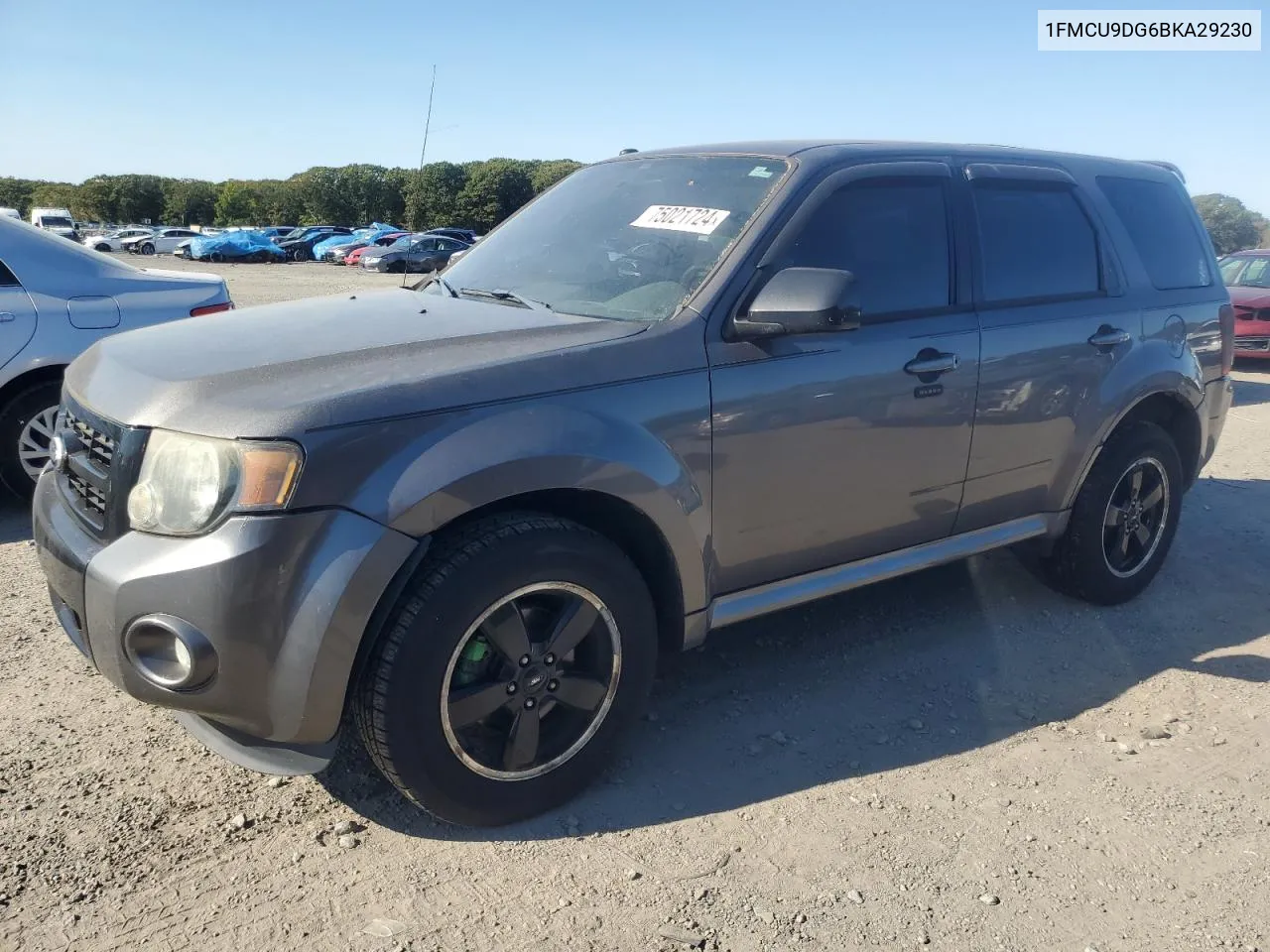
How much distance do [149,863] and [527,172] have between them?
212ft

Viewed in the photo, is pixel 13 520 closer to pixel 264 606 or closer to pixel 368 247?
pixel 264 606

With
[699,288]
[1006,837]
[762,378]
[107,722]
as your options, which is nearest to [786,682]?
[1006,837]

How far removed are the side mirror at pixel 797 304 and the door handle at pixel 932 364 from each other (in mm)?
491

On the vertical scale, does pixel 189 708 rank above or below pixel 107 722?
above

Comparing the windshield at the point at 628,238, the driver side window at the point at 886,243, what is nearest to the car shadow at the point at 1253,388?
the driver side window at the point at 886,243

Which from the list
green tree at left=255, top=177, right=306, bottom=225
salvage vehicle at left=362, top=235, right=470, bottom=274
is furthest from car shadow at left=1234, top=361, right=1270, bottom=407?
green tree at left=255, top=177, right=306, bottom=225

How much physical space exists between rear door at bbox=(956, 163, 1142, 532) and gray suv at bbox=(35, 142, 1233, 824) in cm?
2

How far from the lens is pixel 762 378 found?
304 centimetres

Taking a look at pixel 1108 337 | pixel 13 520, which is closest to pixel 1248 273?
pixel 1108 337

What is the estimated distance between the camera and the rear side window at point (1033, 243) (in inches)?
150

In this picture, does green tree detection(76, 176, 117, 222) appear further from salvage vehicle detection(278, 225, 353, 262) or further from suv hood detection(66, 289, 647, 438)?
suv hood detection(66, 289, 647, 438)

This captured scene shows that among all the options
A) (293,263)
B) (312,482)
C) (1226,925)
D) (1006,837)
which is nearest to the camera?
(312,482)

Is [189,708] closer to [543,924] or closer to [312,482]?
[312,482]

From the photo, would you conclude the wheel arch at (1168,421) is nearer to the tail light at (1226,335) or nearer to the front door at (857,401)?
the tail light at (1226,335)
